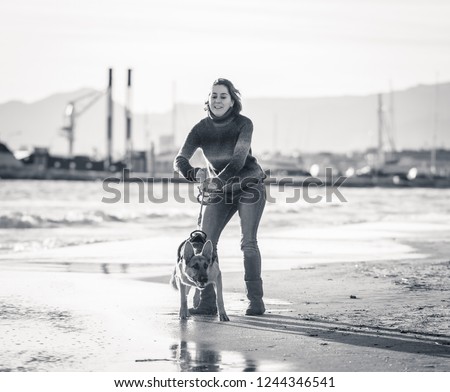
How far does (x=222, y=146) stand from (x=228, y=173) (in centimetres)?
21

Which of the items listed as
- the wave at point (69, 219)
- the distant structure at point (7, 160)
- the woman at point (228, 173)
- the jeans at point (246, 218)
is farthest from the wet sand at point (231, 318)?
the distant structure at point (7, 160)

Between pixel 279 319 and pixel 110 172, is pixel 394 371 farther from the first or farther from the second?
pixel 110 172

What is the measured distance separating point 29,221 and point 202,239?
55.4 feet

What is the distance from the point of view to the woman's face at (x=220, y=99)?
24.3 ft

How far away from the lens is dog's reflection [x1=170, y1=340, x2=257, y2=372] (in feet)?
17.3

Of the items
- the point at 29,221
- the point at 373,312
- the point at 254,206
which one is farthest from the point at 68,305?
the point at 29,221

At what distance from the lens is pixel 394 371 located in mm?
5211

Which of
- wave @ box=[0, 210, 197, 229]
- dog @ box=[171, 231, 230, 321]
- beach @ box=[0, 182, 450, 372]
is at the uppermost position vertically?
dog @ box=[171, 231, 230, 321]

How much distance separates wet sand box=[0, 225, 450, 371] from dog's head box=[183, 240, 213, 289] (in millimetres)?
291

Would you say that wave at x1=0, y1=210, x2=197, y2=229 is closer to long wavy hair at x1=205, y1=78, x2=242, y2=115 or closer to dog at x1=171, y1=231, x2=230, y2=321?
long wavy hair at x1=205, y1=78, x2=242, y2=115

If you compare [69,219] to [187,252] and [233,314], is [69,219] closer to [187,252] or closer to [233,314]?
[233,314]

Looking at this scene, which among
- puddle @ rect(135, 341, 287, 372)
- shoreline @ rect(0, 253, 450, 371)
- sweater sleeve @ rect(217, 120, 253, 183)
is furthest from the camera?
sweater sleeve @ rect(217, 120, 253, 183)

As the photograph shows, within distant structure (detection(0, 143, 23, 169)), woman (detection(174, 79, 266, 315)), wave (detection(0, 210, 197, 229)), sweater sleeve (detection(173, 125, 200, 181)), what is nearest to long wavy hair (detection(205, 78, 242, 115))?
woman (detection(174, 79, 266, 315))

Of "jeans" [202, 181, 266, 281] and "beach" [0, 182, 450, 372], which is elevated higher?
"jeans" [202, 181, 266, 281]
